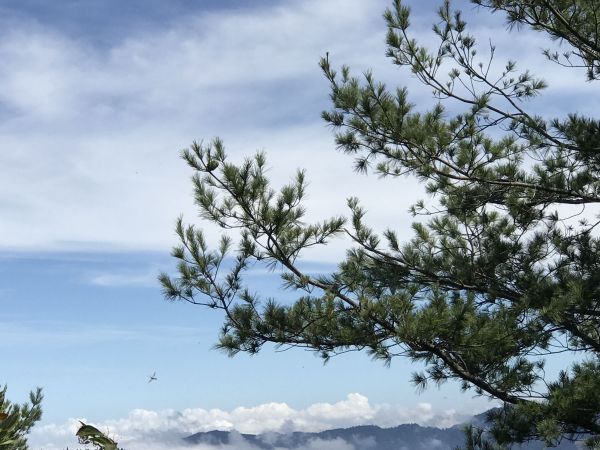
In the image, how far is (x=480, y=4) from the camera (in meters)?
9.29

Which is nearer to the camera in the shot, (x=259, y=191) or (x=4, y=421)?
(x=4, y=421)

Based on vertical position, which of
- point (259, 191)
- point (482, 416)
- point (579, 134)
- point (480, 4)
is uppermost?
point (480, 4)

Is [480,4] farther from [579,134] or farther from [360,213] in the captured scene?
[360,213]

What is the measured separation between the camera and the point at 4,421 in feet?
17.4

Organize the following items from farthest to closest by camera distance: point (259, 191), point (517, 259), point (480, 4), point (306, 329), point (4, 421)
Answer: point (517, 259)
point (480, 4)
point (306, 329)
point (259, 191)
point (4, 421)

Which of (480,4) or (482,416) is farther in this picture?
(482,416)

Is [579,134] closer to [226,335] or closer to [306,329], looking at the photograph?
[306,329]

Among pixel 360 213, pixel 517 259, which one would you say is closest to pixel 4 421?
pixel 360 213

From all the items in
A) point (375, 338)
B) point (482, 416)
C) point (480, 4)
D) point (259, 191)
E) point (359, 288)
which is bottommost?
point (482, 416)

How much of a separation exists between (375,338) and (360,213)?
2021 millimetres

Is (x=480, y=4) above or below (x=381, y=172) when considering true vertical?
above

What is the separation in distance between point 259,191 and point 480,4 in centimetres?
404

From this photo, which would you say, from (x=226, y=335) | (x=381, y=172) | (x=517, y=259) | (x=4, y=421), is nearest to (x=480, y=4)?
(x=381, y=172)

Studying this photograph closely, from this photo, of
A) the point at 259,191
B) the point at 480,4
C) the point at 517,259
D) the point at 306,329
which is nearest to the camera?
the point at 259,191
